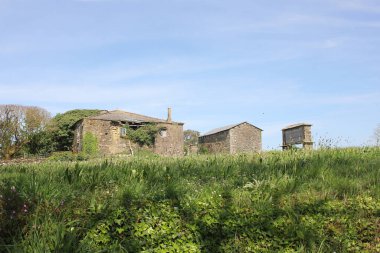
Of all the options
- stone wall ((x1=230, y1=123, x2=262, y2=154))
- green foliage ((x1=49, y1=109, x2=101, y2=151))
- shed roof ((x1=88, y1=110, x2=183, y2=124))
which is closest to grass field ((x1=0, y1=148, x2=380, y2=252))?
stone wall ((x1=230, y1=123, x2=262, y2=154))

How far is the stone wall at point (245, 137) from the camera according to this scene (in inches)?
1711

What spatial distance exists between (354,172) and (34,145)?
43355 mm

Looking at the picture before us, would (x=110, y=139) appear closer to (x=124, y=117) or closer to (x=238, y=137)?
(x=124, y=117)

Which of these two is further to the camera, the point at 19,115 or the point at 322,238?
the point at 19,115

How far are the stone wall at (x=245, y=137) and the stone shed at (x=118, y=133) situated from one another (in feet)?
21.5

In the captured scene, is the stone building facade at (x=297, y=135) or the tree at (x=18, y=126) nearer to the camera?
the stone building facade at (x=297, y=135)

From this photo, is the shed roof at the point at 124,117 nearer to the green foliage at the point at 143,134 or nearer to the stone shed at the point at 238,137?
the green foliage at the point at 143,134

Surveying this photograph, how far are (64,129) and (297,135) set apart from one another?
3610cm

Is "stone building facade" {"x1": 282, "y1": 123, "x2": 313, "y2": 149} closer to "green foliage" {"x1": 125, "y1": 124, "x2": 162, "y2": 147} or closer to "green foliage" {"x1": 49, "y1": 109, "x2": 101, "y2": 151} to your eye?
"green foliage" {"x1": 125, "y1": 124, "x2": 162, "y2": 147}

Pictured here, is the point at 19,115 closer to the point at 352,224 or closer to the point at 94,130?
the point at 94,130

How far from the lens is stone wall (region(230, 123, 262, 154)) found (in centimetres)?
4347

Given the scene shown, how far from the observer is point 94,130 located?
4303cm

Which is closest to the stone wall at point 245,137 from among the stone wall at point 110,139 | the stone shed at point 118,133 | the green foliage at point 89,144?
the stone shed at point 118,133

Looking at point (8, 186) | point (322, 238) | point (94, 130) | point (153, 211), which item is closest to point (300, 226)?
point (322, 238)
